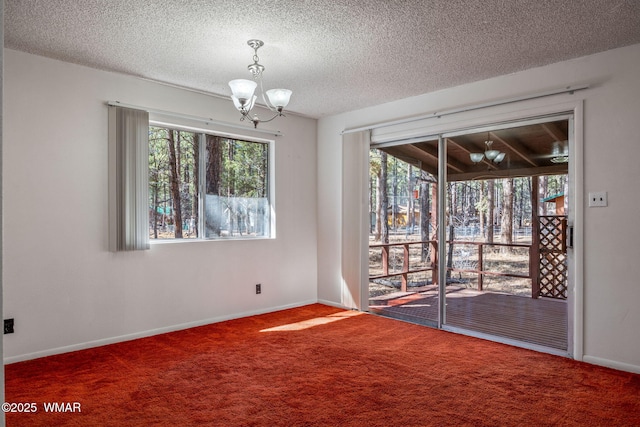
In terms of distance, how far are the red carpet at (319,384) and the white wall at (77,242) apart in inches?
10.0

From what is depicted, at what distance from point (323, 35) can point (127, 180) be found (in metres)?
2.11

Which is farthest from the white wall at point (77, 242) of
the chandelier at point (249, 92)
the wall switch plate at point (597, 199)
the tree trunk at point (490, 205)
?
the wall switch plate at point (597, 199)

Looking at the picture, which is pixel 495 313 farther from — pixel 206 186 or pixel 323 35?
pixel 206 186

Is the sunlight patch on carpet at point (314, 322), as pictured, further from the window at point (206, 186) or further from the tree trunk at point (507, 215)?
the tree trunk at point (507, 215)

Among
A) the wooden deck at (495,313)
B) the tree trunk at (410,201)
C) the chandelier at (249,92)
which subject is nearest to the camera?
the chandelier at (249,92)

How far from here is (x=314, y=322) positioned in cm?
443

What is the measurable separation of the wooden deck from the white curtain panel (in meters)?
2.79

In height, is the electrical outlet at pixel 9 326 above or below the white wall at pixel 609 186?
below

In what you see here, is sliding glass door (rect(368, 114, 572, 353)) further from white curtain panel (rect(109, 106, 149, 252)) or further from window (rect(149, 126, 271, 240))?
white curtain panel (rect(109, 106, 149, 252))

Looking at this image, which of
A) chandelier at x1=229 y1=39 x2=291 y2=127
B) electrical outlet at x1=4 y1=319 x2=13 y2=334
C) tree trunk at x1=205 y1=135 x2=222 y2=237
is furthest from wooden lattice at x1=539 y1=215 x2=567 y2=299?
electrical outlet at x1=4 y1=319 x2=13 y2=334

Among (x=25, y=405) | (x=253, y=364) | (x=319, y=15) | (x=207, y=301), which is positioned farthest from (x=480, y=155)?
(x=25, y=405)

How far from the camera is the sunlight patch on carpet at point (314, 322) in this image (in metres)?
4.15

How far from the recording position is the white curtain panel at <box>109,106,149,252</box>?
3.66 m

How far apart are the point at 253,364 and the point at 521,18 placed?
3.02 m
